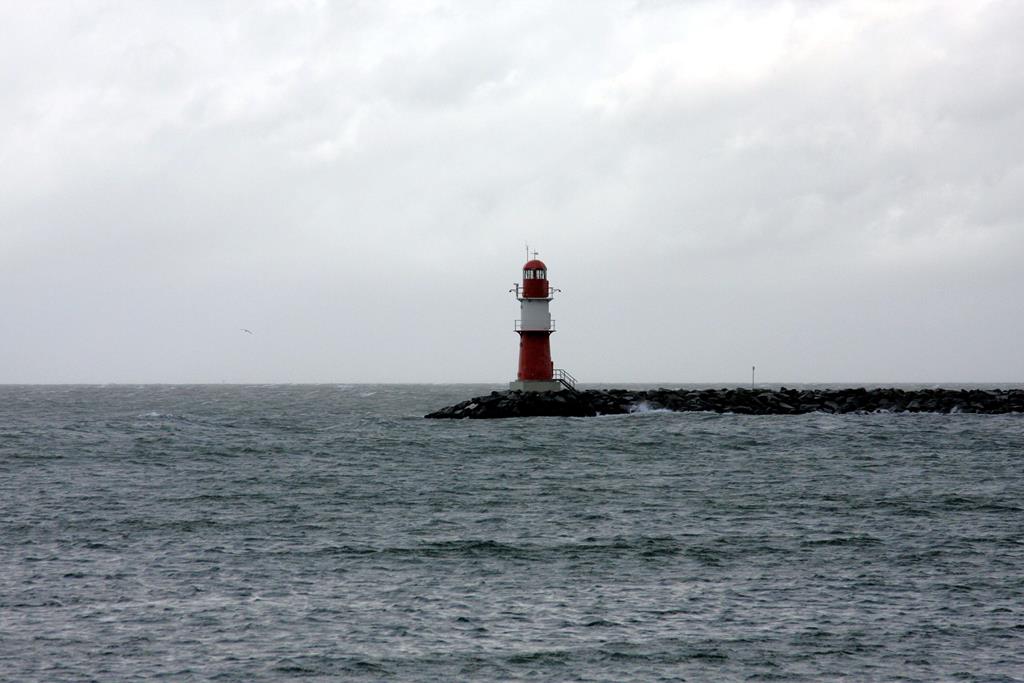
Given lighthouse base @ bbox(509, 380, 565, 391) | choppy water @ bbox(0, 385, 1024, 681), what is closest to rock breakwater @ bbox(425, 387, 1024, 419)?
lighthouse base @ bbox(509, 380, 565, 391)

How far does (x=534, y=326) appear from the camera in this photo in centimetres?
5134

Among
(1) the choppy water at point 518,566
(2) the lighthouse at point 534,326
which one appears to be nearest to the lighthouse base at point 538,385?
(2) the lighthouse at point 534,326

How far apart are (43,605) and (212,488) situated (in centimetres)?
1315

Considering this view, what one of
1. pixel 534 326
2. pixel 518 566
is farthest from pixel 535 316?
pixel 518 566

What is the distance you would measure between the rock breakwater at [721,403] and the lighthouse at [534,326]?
1107mm

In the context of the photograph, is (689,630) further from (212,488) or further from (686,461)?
(686,461)

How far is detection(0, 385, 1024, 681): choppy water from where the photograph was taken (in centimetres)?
1488

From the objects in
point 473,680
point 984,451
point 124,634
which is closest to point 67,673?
point 124,634

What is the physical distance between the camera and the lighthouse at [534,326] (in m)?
51.3

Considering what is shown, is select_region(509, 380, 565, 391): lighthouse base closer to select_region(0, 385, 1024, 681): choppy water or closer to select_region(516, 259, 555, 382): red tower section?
select_region(516, 259, 555, 382): red tower section

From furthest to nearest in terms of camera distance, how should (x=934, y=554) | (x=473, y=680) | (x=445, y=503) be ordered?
(x=445, y=503), (x=934, y=554), (x=473, y=680)

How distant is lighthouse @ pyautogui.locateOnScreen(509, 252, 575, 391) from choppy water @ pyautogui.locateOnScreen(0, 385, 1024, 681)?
13.5 meters

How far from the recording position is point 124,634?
1581cm

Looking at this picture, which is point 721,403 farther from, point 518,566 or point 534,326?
point 518,566
